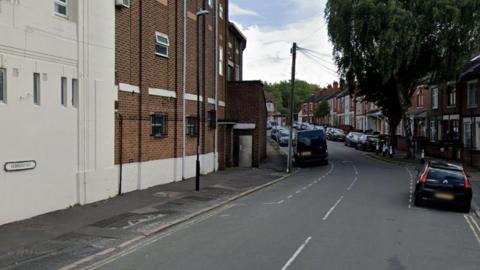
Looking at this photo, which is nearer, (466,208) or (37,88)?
(37,88)

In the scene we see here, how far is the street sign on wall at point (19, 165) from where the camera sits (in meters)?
12.6

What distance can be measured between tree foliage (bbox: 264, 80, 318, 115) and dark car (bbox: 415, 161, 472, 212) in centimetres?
13320

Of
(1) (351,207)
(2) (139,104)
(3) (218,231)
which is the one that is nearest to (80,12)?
(2) (139,104)

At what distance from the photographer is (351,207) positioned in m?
17.0

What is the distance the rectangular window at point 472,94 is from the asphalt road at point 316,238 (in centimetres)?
1985

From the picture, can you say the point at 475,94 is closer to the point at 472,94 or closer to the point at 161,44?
the point at 472,94

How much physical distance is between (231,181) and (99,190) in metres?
8.83

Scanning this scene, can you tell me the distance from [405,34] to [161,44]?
17.5 metres

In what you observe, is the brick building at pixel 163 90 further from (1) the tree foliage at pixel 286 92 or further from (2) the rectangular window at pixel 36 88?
(1) the tree foliage at pixel 286 92

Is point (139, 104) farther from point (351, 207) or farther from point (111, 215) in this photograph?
point (351, 207)

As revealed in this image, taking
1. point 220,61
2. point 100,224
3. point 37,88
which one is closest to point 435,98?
point 220,61

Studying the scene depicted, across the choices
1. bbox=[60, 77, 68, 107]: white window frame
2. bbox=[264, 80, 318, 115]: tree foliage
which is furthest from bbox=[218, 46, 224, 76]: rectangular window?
bbox=[264, 80, 318, 115]: tree foliage

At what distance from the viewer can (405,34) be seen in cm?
3284

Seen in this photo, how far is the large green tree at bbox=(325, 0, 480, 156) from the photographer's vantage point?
107 feet
